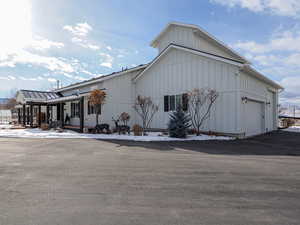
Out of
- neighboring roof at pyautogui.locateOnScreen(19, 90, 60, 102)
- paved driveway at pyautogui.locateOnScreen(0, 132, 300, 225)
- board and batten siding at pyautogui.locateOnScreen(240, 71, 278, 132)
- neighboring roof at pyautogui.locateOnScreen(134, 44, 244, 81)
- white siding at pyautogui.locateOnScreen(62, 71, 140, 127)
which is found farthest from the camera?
neighboring roof at pyautogui.locateOnScreen(19, 90, 60, 102)

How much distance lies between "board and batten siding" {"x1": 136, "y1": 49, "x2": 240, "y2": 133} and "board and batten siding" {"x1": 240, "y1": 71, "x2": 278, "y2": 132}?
0.69 m

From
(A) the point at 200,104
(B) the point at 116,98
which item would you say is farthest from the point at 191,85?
(B) the point at 116,98

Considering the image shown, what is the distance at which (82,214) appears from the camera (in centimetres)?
271

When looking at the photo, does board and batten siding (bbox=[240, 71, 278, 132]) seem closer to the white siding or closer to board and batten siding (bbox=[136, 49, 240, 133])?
board and batten siding (bbox=[136, 49, 240, 133])

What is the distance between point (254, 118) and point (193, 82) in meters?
5.22

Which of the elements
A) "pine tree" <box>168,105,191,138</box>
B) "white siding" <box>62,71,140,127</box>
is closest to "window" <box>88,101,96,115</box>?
"white siding" <box>62,71,140,127</box>

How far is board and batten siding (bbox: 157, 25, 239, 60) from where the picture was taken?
14.0 metres

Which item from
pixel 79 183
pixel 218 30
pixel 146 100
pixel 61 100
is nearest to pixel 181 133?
pixel 146 100

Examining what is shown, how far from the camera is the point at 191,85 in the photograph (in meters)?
12.8

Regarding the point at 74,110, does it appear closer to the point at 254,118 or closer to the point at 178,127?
the point at 178,127

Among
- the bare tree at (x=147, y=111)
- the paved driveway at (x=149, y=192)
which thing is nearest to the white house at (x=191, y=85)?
the bare tree at (x=147, y=111)

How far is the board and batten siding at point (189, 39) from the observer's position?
13996 mm

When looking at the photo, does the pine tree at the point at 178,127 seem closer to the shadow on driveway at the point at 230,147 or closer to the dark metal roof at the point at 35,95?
the shadow on driveway at the point at 230,147

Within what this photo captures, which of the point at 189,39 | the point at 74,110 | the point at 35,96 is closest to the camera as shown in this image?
the point at 189,39
